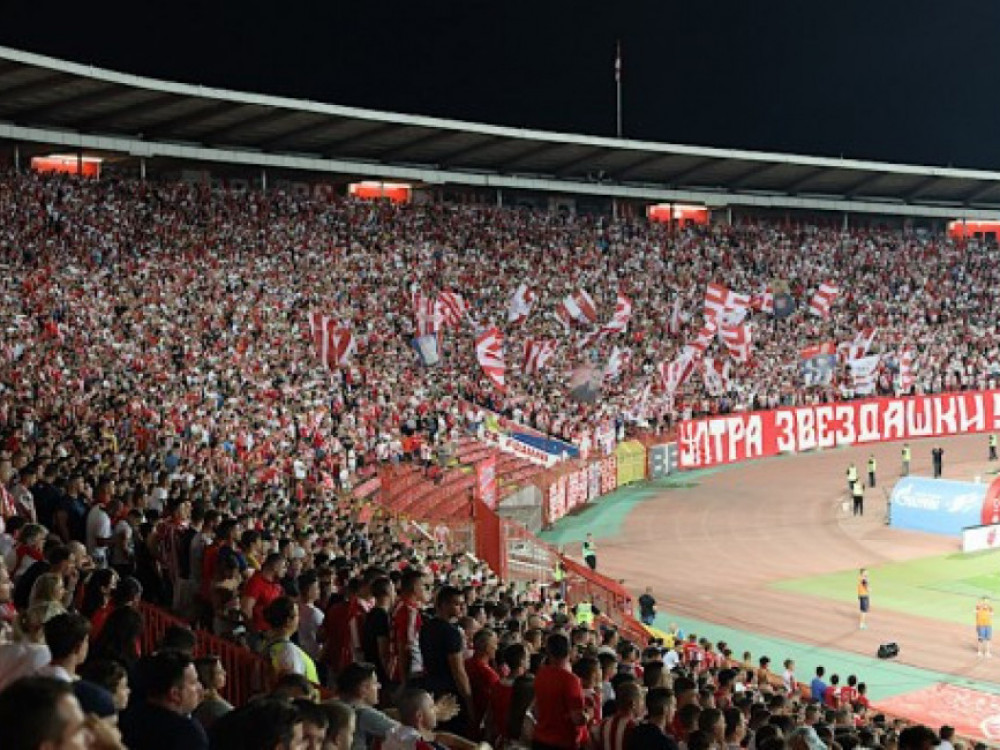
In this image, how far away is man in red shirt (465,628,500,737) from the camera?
26.4 ft

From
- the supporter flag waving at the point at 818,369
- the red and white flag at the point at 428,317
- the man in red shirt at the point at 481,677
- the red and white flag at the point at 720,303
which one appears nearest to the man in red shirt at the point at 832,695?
the man in red shirt at the point at 481,677

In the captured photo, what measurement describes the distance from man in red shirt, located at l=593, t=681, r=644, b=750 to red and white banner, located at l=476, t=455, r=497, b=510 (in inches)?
942

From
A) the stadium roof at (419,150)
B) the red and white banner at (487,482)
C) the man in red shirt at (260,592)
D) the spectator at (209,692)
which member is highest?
the stadium roof at (419,150)

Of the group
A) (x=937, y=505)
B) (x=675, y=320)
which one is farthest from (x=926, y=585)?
(x=675, y=320)

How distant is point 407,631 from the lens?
8203mm

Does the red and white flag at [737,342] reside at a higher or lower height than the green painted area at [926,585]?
higher

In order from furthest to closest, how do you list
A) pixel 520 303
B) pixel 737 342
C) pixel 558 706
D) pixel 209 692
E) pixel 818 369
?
pixel 818 369 < pixel 737 342 < pixel 520 303 < pixel 558 706 < pixel 209 692

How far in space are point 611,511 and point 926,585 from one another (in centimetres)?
1124

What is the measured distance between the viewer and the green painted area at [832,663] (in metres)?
21.6

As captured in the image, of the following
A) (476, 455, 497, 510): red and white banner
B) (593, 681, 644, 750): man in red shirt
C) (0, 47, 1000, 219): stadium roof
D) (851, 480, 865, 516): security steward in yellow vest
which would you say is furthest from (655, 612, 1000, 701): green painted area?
(0, 47, 1000, 219): stadium roof

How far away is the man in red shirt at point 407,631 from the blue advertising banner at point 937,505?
27.1 meters

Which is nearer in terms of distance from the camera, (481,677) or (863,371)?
(481,677)

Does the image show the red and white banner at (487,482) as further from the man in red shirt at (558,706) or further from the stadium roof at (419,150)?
the man in red shirt at (558,706)

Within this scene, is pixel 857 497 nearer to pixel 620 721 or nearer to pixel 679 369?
pixel 679 369
